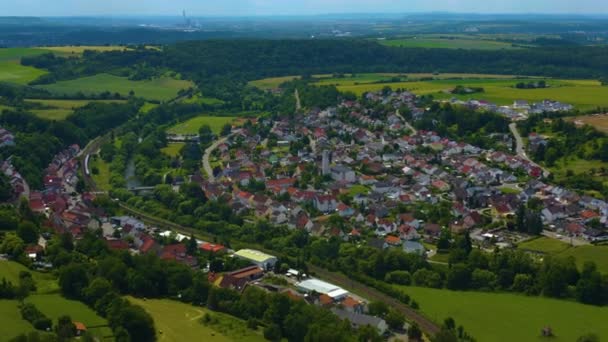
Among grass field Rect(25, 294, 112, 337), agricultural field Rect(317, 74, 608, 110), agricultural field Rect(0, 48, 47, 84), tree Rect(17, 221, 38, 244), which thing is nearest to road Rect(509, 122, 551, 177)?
agricultural field Rect(317, 74, 608, 110)

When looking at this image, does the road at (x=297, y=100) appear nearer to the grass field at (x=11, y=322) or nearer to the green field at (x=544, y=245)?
Result: the green field at (x=544, y=245)

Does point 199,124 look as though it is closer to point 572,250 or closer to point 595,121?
point 595,121

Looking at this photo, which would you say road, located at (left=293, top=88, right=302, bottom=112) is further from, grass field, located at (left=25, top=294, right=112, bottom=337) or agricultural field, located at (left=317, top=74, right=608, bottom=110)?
grass field, located at (left=25, top=294, right=112, bottom=337)

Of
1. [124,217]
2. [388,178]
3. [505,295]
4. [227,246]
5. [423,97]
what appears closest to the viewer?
[505,295]

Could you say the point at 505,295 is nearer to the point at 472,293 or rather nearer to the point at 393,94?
the point at 472,293

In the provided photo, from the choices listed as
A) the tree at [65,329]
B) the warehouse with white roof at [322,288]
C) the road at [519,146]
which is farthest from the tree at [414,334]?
the road at [519,146]

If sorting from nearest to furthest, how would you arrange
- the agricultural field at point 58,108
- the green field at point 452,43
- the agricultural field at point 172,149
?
the agricultural field at point 172,149
the agricultural field at point 58,108
the green field at point 452,43

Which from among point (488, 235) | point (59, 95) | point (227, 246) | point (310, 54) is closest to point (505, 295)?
point (488, 235)
